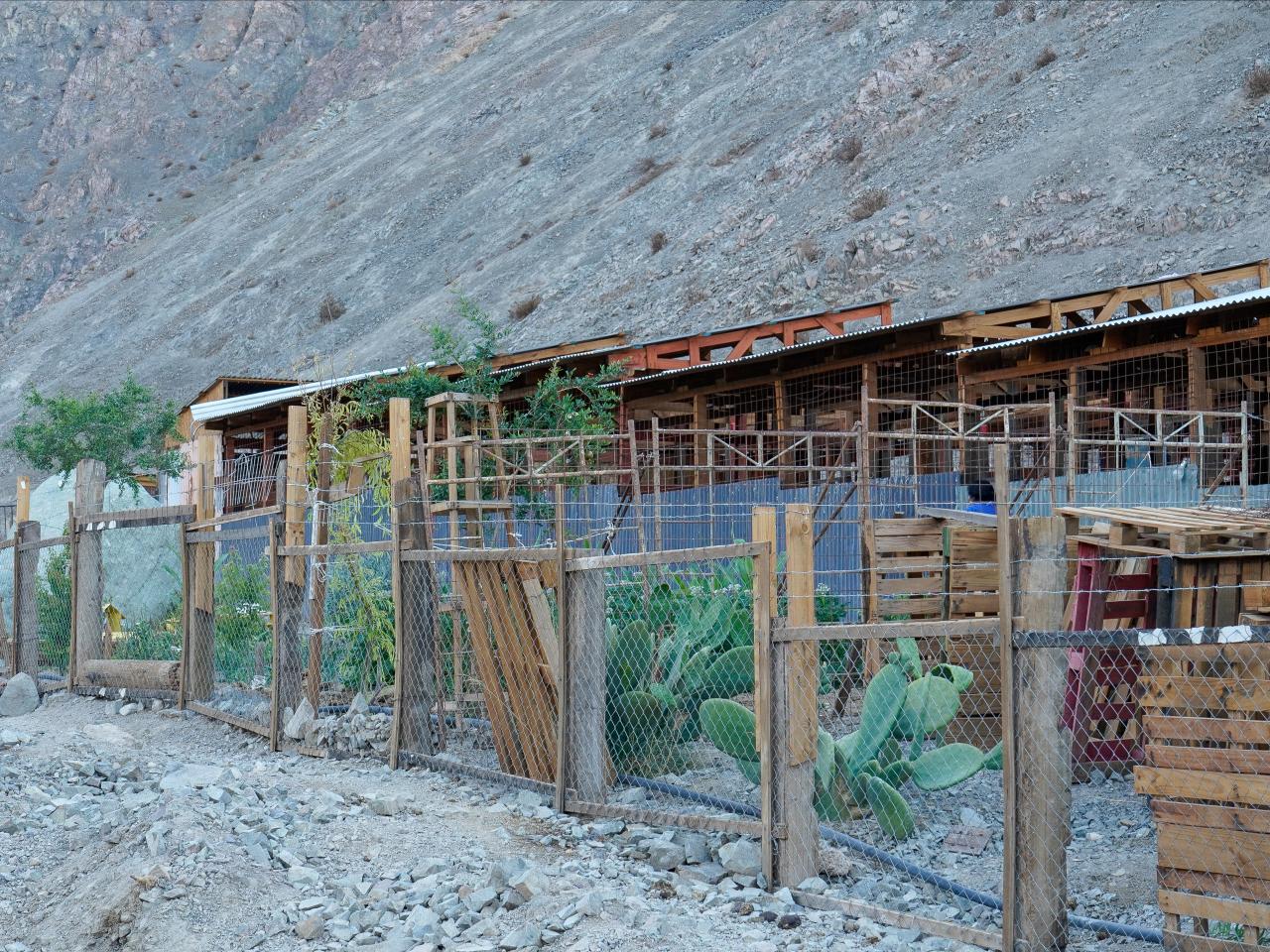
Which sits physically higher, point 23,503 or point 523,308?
point 523,308

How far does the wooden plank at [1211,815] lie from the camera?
202 inches

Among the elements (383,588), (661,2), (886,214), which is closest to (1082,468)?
(383,588)

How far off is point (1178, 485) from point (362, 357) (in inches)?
1204

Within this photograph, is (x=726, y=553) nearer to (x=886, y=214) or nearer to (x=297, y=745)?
(x=297, y=745)

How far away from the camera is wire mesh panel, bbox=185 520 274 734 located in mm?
10508

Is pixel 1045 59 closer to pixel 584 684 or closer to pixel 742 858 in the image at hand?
pixel 584 684

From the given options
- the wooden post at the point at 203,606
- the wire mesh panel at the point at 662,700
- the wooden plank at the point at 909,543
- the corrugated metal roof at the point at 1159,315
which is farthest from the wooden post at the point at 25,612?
the corrugated metal roof at the point at 1159,315

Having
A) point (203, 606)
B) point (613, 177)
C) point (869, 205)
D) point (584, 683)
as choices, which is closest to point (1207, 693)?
point (584, 683)

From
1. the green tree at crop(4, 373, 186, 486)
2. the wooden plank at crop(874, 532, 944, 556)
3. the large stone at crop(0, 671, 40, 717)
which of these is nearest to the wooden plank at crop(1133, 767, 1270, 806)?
the wooden plank at crop(874, 532, 944, 556)

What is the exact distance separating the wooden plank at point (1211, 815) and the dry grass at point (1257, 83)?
3116cm

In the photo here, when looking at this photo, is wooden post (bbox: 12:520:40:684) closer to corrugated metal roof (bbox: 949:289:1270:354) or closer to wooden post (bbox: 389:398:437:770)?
wooden post (bbox: 389:398:437:770)

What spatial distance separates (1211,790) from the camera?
5266 mm

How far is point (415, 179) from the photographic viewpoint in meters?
53.2

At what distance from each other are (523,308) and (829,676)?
29133 millimetres
